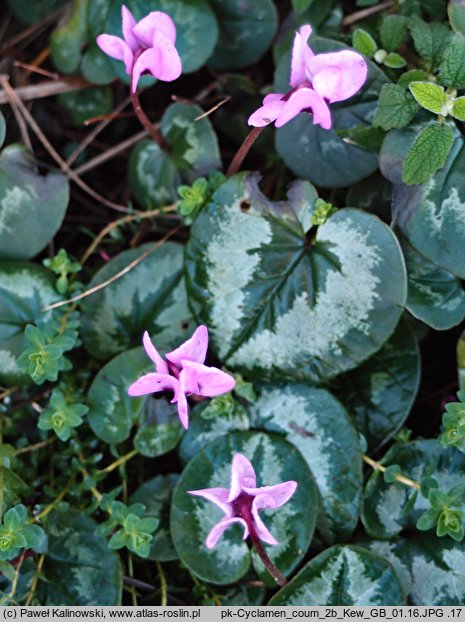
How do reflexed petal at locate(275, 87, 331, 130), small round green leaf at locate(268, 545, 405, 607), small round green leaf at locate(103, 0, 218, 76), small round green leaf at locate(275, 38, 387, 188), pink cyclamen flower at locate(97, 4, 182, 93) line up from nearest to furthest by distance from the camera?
reflexed petal at locate(275, 87, 331, 130)
pink cyclamen flower at locate(97, 4, 182, 93)
small round green leaf at locate(268, 545, 405, 607)
small round green leaf at locate(275, 38, 387, 188)
small round green leaf at locate(103, 0, 218, 76)

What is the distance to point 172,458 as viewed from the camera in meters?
1.50

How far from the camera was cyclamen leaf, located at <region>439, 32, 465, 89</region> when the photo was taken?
111 cm

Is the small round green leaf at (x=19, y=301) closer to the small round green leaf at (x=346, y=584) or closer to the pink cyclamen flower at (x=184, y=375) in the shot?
the pink cyclamen flower at (x=184, y=375)

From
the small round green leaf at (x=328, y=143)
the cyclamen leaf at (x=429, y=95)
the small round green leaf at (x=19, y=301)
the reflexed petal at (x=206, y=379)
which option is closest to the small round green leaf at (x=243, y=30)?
the small round green leaf at (x=328, y=143)

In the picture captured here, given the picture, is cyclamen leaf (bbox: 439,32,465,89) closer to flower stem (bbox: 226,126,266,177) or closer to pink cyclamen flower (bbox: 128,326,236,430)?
flower stem (bbox: 226,126,266,177)

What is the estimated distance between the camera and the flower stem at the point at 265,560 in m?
1.02

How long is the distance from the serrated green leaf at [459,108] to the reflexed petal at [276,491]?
61 centimetres

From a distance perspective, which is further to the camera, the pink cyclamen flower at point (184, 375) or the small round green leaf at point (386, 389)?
the small round green leaf at point (386, 389)

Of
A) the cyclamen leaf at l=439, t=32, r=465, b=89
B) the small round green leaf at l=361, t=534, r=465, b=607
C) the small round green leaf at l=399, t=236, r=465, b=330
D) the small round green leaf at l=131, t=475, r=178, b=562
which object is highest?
the cyclamen leaf at l=439, t=32, r=465, b=89

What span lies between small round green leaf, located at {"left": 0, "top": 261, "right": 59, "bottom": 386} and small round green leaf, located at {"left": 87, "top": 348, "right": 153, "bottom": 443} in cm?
15

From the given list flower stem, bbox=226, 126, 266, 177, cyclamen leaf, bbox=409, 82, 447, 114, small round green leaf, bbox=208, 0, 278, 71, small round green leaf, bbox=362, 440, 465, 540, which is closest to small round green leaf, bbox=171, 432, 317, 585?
small round green leaf, bbox=362, 440, 465, 540

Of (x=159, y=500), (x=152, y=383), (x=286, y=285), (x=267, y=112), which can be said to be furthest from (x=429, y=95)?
(x=159, y=500)

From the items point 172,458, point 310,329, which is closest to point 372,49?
point 310,329

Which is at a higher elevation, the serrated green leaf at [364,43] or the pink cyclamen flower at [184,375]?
the serrated green leaf at [364,43]
